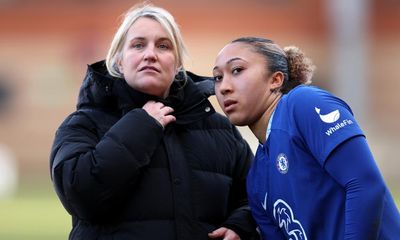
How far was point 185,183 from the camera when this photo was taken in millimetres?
3738

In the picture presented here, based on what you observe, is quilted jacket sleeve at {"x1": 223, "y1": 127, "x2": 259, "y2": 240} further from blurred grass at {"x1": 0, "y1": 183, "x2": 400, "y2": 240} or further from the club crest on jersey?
blurred grass at {"x1": 0, "y1": 183, "x2": 400, "y2": 240}

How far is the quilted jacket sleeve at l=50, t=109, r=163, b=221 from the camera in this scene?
3.48 meters

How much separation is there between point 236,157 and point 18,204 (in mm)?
11739

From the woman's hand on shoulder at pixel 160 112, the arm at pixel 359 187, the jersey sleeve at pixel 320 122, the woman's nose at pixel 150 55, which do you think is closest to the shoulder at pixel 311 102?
the jersey sleeve at pixel 320 122

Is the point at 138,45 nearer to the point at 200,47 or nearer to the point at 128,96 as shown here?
the point at 128,96

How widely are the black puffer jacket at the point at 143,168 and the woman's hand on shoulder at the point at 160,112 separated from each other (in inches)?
1.8

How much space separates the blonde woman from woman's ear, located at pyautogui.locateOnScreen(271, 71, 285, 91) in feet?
1.14

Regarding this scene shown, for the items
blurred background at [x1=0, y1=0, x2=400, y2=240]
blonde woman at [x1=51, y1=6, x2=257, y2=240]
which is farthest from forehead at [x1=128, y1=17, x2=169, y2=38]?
blurred background at [x1=0, y1=0, x2=400, y2=240]

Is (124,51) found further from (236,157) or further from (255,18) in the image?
(255,18)

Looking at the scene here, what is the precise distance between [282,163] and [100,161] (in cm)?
74

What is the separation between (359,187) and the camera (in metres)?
3.18

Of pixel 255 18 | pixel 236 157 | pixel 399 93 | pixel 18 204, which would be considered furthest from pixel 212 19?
pixel 236 157

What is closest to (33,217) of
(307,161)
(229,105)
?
(229,105)

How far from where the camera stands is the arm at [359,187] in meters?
3.18
